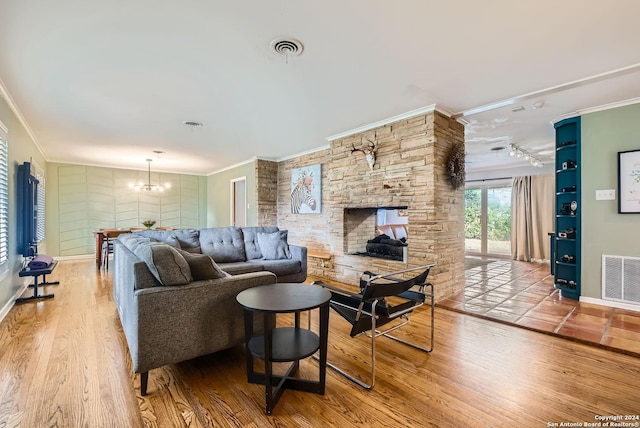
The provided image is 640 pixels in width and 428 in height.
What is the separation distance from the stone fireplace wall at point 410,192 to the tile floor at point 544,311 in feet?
1.53

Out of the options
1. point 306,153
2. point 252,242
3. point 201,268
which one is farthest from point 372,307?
point 306,153

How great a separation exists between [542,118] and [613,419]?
360cm

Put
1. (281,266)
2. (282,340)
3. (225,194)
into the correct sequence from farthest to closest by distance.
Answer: (225,194), (281,266), (282,340)

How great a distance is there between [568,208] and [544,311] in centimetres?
160

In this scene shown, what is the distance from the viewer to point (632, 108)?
3332 millimetres

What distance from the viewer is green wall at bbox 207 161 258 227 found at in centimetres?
678

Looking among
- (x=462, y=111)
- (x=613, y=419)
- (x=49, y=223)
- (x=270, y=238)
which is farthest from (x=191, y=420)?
(x=49, y=223)

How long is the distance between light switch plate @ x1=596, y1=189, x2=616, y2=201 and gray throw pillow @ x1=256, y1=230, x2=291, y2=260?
160 inches

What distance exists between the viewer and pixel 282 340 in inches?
77.8

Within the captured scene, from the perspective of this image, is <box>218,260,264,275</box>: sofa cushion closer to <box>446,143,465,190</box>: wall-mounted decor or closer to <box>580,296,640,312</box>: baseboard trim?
<box>446,143,465,190</box>: wall-mounted decor

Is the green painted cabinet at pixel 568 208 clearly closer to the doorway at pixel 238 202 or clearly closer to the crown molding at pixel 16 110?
the doorway at pixel 238 202

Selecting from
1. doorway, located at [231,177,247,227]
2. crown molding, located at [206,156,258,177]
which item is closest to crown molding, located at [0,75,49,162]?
crown molding, located at [206,156,258,177]

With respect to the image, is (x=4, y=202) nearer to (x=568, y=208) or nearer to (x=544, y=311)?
(x=544, y=311)

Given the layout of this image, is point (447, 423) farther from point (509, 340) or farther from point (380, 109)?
point (380, 109)
